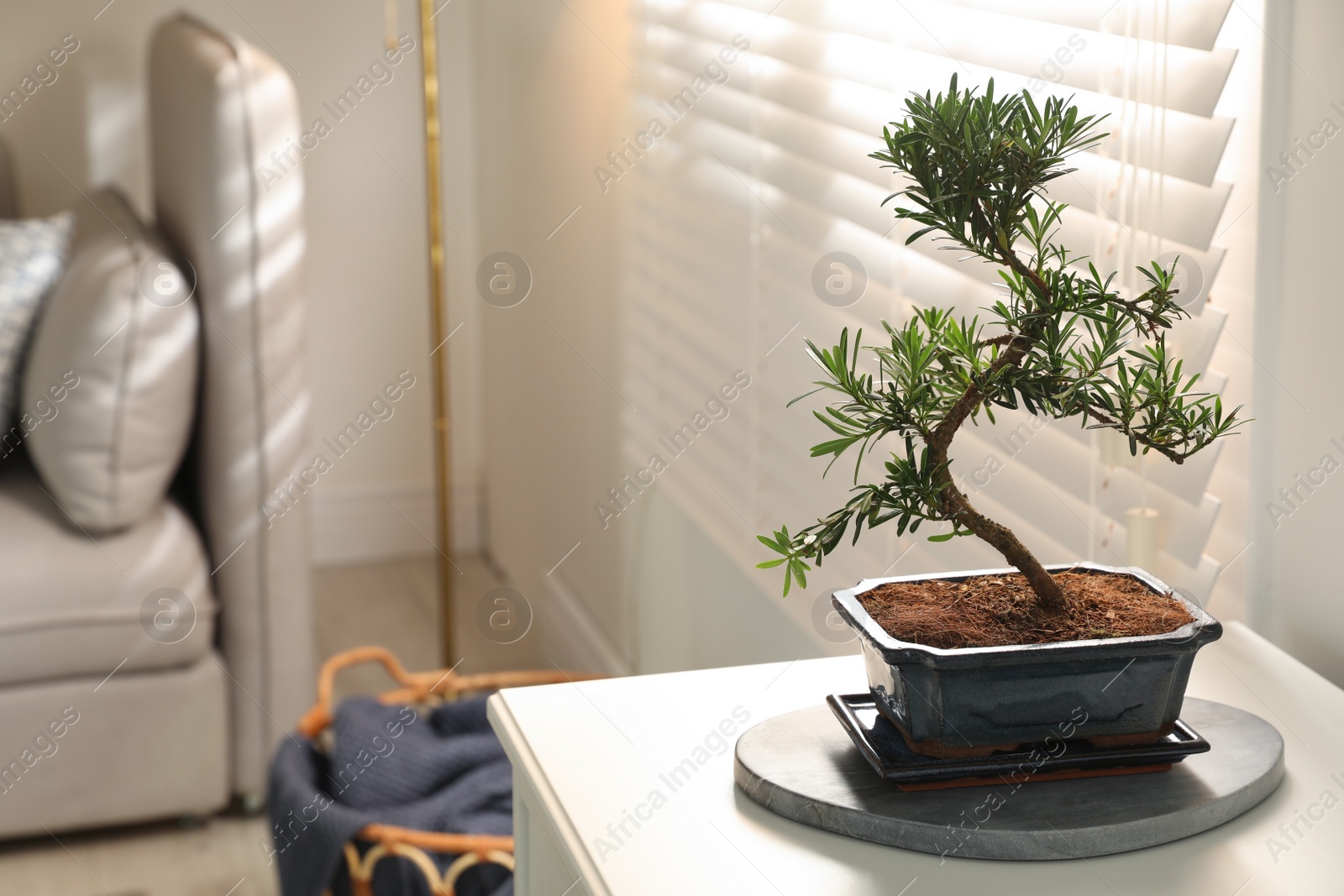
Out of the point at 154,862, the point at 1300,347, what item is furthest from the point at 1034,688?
the point at 154,862

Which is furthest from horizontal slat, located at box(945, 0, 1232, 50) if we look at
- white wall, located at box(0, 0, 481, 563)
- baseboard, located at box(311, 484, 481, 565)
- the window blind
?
baseboard, located at box(311, 484, 481, 565)

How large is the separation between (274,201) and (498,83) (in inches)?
40.7

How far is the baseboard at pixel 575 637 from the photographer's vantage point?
2240mm

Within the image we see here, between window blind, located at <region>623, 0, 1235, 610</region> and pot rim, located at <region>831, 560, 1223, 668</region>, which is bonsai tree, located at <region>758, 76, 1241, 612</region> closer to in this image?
pot rim, located at <region>831, 560, 1223, 668</region>

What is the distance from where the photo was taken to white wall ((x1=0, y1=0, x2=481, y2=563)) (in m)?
2.76

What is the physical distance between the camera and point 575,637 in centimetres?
242

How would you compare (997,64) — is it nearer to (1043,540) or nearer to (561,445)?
(1043,540)

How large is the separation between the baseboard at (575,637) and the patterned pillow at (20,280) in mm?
1032

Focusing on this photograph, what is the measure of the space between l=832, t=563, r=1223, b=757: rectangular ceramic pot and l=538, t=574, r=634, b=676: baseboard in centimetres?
156

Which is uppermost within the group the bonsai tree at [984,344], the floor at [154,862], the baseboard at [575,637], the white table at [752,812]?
the bonsai tree at [984,344]

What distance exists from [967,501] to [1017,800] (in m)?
0.14

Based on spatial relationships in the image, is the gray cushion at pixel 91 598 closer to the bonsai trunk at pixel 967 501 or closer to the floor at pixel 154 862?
the floor at pixel 154 862

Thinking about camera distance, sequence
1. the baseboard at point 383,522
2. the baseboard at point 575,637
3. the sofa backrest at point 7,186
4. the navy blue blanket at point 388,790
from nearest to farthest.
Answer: the navy blue blanket at point 388,790 < the baseboard at point 575,637 < the sofa backrest at point 7,186 < the baseboard at point 383,522

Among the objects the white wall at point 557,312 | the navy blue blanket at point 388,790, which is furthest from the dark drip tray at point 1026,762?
the white wall at point 557,312
